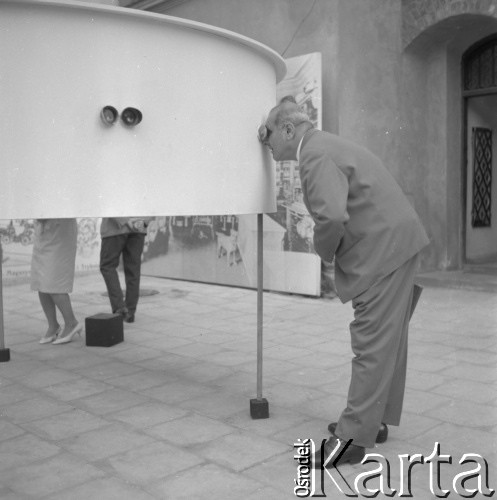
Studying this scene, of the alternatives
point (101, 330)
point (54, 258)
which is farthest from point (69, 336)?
point (54, 258)

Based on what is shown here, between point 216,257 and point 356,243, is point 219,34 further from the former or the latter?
point 216,257

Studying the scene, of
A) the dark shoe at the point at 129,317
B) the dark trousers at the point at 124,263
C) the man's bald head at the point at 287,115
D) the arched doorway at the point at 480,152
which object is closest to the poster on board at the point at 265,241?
the dark trousers at the point at 124,263

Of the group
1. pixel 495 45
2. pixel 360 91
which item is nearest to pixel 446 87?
pixel 495 45

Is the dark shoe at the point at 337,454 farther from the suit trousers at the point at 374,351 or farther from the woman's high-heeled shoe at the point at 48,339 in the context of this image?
the woman's high-heeled shoe at the point at 48,339

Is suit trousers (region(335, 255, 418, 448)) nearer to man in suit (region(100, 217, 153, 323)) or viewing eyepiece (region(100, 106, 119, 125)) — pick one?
viewing eyepiece (region(100, 106, 119, 125))

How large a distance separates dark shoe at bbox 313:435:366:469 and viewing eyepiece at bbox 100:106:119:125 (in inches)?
69.5

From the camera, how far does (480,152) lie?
10508 mm

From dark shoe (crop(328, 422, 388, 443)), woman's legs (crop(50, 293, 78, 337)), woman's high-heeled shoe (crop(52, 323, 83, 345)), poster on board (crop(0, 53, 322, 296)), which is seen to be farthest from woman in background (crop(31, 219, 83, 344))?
dark shoe (crop(328, 422, 388, 443))

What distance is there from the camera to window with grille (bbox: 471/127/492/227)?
10.4 m

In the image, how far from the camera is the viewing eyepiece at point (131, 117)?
10.0ft

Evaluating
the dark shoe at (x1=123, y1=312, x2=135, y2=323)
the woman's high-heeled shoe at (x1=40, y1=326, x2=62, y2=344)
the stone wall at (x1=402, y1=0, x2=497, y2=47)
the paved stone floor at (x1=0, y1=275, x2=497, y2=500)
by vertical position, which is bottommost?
the paved stone floor at (x1=0, y1=275, x2=497, y2=500)

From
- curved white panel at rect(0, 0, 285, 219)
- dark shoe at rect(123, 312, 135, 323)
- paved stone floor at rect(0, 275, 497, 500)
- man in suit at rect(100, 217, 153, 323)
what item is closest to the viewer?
curved white panel at rect(0, 0, 285, 219)

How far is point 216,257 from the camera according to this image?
391 inches

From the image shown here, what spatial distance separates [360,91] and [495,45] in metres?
2.38
